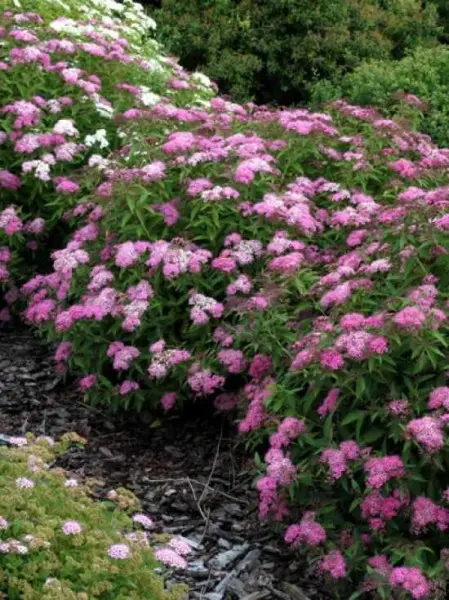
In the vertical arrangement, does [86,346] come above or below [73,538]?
below

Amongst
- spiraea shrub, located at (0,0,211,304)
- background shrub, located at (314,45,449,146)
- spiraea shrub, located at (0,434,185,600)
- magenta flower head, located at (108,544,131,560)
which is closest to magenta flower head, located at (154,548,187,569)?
spiraea shrub, located at (0,434,185,600)

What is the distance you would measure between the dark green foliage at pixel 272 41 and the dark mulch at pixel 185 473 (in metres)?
5.34

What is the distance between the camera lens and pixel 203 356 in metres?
4.51

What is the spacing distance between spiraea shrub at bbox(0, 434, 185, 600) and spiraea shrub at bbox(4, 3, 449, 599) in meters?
0.72

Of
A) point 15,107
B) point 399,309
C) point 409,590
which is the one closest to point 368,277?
point 399,309

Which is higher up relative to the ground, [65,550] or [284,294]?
[284,294]

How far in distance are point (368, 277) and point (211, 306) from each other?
76 centimetres

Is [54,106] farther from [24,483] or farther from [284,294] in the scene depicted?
[24,483]

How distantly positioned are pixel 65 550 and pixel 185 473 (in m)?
1.70

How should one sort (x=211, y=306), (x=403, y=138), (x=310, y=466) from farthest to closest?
(x=403, y=138) < (x=211, y=306) < (x=310, y=466)

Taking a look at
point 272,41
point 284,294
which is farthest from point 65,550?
point 272,41

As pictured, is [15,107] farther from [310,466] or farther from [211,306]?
[310,466]

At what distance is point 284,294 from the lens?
4.19 m

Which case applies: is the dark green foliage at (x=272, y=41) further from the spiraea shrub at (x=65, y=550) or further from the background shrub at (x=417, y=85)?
the spiraea shrub at (x=65, y=550)
